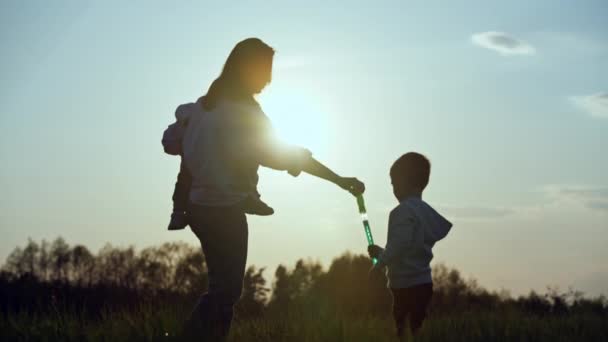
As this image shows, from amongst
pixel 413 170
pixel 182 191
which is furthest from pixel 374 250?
pixel 182 191

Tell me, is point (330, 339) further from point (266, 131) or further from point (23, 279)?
point (23, 279)

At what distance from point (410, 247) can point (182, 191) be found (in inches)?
89.1

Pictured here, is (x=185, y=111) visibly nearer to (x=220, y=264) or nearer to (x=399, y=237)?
(x=220, y=264)

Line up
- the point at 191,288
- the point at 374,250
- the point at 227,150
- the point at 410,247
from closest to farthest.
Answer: the point at 227,150
the point at 410,247
the point at 374,250
the point at 191,288

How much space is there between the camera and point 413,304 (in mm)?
7035

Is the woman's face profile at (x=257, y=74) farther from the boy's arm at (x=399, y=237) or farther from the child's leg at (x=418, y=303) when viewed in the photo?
the child's leg at (x=418, y=303)

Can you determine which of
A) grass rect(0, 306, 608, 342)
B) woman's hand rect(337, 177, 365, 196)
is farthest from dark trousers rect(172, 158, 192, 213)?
woman's hand rect(337, 177, 365, 196)

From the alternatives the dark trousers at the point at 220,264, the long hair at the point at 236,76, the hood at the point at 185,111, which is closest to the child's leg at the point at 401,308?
the dark trousers at the point at 220,264

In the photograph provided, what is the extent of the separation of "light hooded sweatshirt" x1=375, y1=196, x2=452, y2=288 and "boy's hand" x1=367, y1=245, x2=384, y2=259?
0.10 m

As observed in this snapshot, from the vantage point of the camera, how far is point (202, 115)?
19.1ft

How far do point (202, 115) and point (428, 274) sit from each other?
2.70 meters

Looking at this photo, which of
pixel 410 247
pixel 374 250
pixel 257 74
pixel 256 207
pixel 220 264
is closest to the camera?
pixel 220 264

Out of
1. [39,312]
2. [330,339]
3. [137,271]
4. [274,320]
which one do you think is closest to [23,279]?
[39,312]

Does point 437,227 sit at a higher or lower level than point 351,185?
lower
